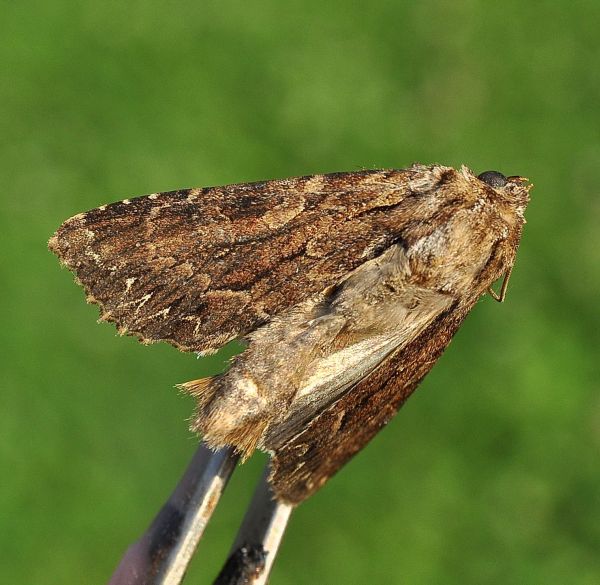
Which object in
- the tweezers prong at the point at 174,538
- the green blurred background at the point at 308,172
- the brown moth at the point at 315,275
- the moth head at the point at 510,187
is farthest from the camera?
the green blurred background at the point at 308,172

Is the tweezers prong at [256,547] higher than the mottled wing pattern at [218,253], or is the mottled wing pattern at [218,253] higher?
the mottled wing pattern at [218,253]

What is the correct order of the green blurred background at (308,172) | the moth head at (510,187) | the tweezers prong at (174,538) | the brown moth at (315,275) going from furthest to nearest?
the green blurred background at (308,172)
the moth head at (510,187)
the brown moth at (315,275)
the tweezers prong at (174,538)

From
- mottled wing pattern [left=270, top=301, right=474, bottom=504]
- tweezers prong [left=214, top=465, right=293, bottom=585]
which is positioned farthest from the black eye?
tweezers prong [left=214, top=465, right=293, bottom=585]

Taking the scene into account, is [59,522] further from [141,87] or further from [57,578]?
[141,87]

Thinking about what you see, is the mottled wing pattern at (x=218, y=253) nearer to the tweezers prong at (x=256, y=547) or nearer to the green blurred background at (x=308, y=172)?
the tweezers prong at (x=256, y=547)

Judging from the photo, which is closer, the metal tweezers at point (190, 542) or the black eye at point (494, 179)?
the metal tweezers at point (190, 542)

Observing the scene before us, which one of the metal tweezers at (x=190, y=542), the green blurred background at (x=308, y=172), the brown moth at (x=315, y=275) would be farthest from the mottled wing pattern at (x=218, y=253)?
the green blurred background at (x=308, y=172)

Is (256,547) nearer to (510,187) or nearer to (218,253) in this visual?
(218,253)

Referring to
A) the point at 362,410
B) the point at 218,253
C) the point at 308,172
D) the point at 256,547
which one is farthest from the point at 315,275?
the point at 308,172
